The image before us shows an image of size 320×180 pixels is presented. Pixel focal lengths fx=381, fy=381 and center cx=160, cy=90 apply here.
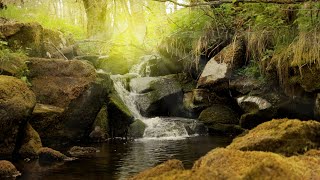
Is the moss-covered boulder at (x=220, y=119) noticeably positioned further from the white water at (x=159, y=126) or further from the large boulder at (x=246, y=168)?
the large boulder at (x=246, y=168)

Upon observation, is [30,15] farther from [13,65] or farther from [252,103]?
[252,103]

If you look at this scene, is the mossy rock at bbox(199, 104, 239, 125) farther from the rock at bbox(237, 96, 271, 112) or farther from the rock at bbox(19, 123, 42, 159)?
the rock at bbox(19, 123, 42, 159)

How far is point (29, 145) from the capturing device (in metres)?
9.38

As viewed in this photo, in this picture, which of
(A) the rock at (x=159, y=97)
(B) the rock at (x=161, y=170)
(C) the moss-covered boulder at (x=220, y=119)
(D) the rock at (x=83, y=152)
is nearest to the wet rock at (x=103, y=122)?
(A) the rock at (x=159, y=97)

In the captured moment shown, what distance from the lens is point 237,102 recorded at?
1376 centimetres

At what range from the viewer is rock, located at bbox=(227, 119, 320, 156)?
421 centimetres

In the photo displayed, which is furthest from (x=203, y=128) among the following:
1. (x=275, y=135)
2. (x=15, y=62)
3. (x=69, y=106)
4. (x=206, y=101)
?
(x=275, y=135)

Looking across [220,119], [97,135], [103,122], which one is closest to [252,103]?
[220,119]

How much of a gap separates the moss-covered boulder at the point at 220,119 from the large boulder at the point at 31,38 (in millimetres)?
6273

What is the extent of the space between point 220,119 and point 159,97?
9.28 feet

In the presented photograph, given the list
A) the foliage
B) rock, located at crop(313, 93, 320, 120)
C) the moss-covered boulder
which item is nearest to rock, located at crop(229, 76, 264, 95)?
the moss-covered boulder

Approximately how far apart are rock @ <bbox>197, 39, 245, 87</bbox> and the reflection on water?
317 cm

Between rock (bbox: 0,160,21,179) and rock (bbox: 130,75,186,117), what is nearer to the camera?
rock (bbox: 0,160,21,179)

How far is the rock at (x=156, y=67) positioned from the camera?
17.6 metres
